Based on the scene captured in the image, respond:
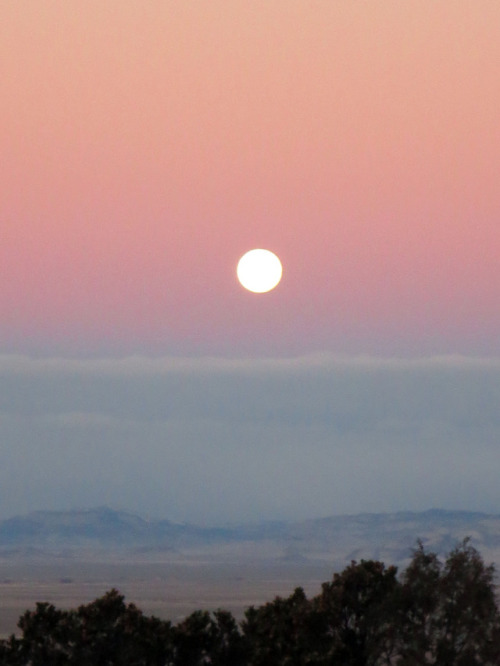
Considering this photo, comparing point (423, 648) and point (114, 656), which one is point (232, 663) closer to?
point (114, 656)

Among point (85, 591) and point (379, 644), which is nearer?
point (379, 644)

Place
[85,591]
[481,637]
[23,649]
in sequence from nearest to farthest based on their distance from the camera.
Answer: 1. [481,637]
2. [23,649]
3. [85,591]

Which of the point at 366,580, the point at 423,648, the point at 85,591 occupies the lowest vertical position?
the point at 423,648

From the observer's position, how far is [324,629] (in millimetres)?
30422

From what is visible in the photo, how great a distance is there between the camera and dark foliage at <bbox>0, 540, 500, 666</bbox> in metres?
29.8

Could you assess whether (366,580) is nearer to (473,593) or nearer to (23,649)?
(473,593)

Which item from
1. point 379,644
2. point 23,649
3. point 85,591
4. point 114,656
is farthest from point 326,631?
point 85,591

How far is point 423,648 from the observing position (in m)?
29.5

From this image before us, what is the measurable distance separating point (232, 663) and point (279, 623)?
5.47 feet

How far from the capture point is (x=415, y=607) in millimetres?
30297

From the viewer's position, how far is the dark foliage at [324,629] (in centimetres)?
2981

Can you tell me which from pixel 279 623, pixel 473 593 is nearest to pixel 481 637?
pixel 473 593

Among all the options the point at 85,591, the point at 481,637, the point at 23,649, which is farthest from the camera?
the point at 85,591

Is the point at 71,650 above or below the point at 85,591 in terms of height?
below
